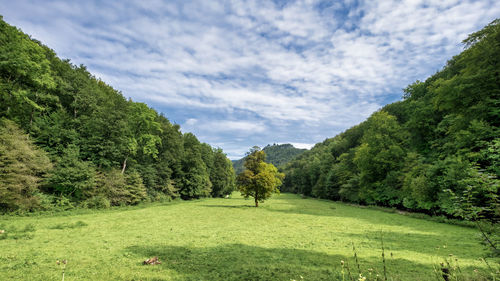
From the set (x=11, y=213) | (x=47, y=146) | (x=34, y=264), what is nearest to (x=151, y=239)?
(x=34, y=264)

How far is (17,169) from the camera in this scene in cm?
1770

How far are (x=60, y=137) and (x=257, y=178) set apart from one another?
26550 millimetres

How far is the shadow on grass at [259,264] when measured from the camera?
286 inches

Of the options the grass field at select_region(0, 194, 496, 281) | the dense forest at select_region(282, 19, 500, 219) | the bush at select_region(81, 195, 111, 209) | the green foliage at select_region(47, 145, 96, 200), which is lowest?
the bush at select_region(81, 195, 111, 209)

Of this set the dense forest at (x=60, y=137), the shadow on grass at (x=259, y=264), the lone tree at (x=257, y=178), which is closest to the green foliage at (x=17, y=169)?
the dense forest at (x=60, y=137)

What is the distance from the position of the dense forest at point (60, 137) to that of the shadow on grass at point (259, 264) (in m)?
17.8

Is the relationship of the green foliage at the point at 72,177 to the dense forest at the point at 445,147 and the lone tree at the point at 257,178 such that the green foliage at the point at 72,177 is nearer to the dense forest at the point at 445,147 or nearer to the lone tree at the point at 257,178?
the lone tree at the point at 257,178

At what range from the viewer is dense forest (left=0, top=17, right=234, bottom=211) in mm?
19188

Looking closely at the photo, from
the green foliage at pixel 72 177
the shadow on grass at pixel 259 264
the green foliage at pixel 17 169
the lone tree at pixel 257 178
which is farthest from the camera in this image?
the lone tree at pixel 257 178

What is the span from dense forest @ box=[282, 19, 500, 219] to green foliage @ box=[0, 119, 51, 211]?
2814cm

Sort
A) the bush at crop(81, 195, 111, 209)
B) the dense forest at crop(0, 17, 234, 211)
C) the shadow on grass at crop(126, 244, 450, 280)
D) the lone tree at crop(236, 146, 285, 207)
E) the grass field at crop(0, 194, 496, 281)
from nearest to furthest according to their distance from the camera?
the shadow on grass at crop(126, 244, 450, 280)
the grass field at crop(0, 194, 496, 281)
the dense forest at crop(0, 17, 234, 211)
the bush at crop(81, 195, 111, 209)
the lone tree at crop(236, 146, 285, 207)

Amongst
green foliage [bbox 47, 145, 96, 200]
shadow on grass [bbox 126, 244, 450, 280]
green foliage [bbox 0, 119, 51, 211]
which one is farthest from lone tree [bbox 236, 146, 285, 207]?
green foliage [bbox 0, 119, 51, 211]

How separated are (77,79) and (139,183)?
1770 centimetres

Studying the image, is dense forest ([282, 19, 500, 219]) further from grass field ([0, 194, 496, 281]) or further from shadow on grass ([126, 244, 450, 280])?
shadow on grass ([126, 244, 450, 280])
